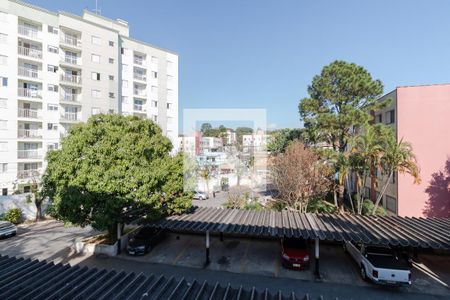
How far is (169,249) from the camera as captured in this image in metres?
14.6

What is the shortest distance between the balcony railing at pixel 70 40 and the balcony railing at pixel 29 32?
2.36 m

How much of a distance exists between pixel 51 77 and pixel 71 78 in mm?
2029

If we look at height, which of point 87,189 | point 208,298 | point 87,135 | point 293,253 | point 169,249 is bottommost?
point 169,249

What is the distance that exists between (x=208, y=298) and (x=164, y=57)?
39.7 metres

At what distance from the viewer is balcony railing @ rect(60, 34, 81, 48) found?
28.9 metres

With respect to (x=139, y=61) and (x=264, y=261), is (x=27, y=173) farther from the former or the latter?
(x=264, y=261)

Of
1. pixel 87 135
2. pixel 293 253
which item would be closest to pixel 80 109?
pixel 87 135

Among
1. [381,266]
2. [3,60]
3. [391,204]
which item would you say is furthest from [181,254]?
[3,60]

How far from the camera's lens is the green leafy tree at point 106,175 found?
12.2 m

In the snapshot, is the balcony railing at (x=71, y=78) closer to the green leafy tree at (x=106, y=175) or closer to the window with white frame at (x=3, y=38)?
the window with white frame at (x=3, y=38)

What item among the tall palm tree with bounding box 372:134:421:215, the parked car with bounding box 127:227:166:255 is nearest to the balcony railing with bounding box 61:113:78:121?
the parked car with bounding box 127:227:166:255

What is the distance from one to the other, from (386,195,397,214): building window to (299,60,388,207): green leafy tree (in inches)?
146

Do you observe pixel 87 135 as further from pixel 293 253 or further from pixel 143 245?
pixel 293 253

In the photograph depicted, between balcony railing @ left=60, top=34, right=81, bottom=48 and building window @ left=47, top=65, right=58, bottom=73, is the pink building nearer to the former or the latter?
balcony railing @ left=60, top=34, right=81, bottom=48
